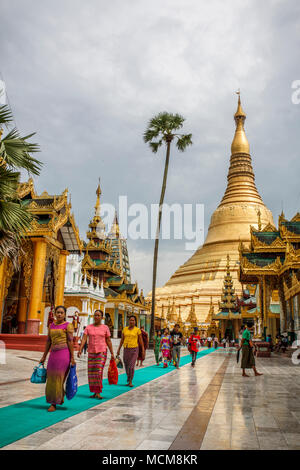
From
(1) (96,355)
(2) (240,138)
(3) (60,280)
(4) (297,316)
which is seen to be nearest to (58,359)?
(1) (96,355)

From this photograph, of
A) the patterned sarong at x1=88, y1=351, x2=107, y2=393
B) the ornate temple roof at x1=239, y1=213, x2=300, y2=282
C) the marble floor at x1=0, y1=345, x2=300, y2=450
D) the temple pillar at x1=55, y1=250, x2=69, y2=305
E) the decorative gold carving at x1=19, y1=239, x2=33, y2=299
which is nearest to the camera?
the marble floor at x1=0, y1=345, x2=300, y2=450

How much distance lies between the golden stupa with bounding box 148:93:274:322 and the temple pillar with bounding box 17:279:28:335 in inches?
1333

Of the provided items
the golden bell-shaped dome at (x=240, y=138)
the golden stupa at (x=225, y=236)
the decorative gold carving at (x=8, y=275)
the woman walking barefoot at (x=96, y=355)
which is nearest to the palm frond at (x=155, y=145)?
the decorative gold carving at (x=8, y=275)

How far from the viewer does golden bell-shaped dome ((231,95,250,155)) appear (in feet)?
193

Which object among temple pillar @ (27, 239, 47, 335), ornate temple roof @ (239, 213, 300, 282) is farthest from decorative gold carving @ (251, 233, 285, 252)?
temple pillar @ (27, 239, 47, 335)

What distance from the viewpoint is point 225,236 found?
5731cm

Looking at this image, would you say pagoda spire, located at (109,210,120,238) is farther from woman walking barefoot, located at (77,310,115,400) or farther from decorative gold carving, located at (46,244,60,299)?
woman walking barefoot, located at (77,310,115,400)

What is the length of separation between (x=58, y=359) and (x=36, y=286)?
14.3m

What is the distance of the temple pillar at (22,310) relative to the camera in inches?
806

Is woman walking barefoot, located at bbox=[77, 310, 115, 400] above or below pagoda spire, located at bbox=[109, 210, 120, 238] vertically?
below

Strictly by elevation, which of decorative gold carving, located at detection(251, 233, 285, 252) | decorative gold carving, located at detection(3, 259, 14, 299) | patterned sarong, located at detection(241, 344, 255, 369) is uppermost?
decorative gold carving, located at detection(251, 233, 285, 252)
